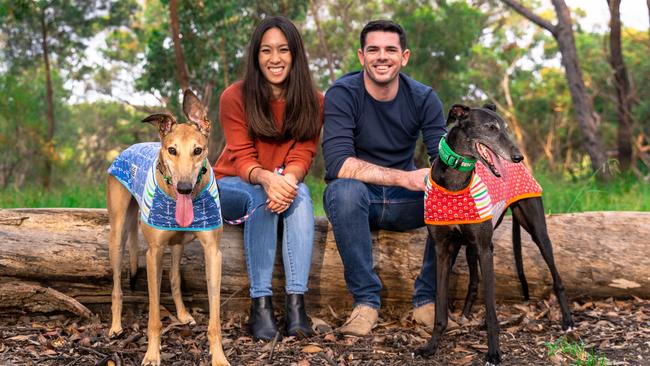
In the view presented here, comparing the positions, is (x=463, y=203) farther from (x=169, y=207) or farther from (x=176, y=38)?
(x=176, y=38)

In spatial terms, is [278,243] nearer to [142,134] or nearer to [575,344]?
[575,344]

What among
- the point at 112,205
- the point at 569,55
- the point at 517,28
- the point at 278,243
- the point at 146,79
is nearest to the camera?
the point at 112,205

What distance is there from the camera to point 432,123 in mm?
4668

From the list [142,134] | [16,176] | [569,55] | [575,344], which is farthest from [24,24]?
[575,344]

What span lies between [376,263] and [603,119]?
48.4 feet

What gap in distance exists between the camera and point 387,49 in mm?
4414

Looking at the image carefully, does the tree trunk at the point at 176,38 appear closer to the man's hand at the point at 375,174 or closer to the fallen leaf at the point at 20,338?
the man's hand at the point at 375,174

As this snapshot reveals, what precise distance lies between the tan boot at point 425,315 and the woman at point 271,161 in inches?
31.7

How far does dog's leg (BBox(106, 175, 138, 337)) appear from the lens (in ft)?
13.9

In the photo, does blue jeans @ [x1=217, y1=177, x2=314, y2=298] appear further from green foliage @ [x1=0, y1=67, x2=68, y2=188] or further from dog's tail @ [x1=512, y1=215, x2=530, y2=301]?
green foliage @ [x1=0, y1=67, x2=68, y2=188]

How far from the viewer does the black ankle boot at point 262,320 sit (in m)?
4.07

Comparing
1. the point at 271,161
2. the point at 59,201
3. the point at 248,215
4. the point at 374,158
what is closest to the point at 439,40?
the point at 59,201

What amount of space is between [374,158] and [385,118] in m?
0.30

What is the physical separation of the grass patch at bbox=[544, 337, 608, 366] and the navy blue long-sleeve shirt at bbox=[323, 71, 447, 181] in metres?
1.49
